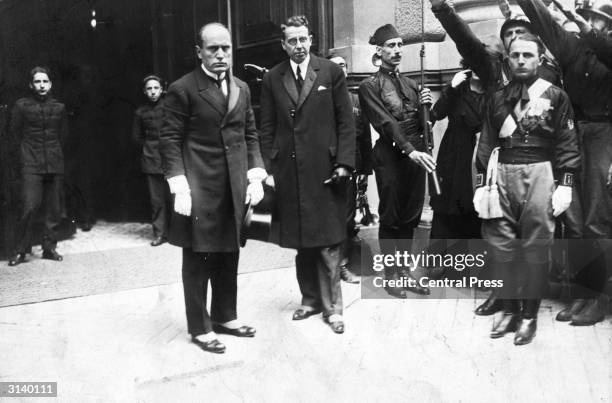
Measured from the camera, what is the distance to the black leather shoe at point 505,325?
13.3ft

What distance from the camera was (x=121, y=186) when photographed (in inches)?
360

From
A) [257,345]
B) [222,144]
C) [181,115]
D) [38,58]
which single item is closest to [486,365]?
[257,345]

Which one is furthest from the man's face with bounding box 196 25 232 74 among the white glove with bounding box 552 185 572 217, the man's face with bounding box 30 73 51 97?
the man's face with bounding box 30 73 51 97

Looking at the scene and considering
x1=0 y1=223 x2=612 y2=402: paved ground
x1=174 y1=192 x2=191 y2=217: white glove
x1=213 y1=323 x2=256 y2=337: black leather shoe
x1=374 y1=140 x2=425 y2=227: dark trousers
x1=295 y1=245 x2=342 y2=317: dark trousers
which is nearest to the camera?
x1=0 y1=223 x2=612 y2=402: paved ground

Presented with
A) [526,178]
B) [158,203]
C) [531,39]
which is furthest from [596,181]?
[158,203]

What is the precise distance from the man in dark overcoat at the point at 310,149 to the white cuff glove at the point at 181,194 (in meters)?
0.82

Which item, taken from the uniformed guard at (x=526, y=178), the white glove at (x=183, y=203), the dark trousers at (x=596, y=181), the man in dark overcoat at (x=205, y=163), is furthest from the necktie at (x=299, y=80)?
the dark trousers at (x=596, y=181)

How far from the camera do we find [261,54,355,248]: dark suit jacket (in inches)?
170

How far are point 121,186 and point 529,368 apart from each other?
6806 mm

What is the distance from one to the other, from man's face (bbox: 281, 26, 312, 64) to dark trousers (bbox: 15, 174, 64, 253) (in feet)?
12.0

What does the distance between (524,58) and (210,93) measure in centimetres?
186

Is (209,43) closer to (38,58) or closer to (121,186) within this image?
(38,58)

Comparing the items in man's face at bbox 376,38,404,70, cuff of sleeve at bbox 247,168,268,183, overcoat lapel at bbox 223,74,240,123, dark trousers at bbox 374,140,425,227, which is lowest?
dark trousers at bbox 374,140,425,227

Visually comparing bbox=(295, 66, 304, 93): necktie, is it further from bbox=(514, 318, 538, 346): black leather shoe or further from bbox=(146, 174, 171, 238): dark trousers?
bbox=(146, 174, 171, 238): dark trousers
